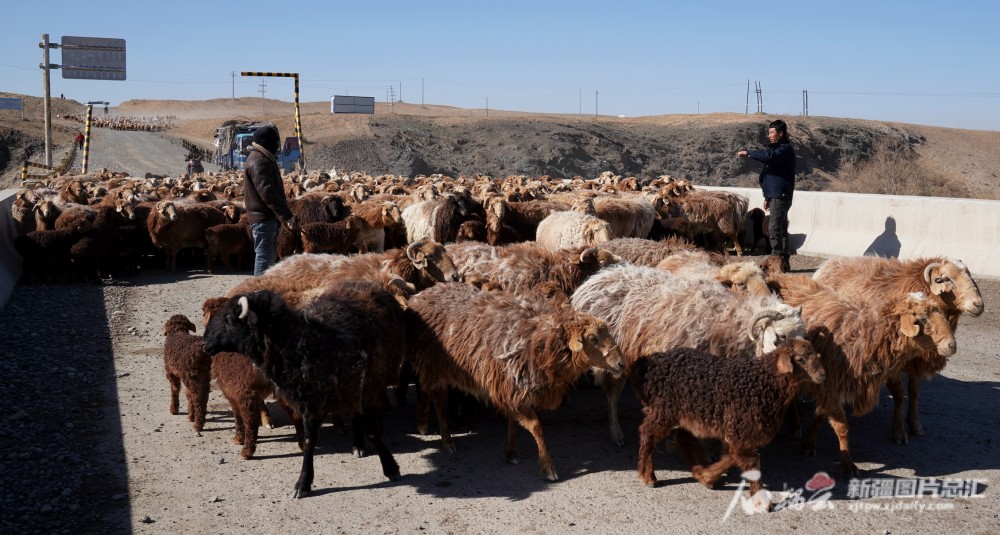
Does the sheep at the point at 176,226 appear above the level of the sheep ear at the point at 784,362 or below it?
above

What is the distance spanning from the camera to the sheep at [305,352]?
5355 millimetres

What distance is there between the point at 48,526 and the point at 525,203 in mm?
9814

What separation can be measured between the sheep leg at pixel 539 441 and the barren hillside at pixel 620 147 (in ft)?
127

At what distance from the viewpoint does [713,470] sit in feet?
17.9

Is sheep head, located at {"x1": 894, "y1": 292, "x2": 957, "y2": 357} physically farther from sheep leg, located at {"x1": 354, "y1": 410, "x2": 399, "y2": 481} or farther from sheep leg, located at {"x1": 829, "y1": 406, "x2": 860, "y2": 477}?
sheep leg, located at {"x1": 354, "y1": 410, "x2": 399, "y2": 481}

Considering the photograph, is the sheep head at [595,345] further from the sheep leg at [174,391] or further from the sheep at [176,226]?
the sheep at [176,226]

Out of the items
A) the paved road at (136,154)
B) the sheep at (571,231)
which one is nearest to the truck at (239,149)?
the paved road at (136,154)

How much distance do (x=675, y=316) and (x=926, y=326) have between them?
1.69m

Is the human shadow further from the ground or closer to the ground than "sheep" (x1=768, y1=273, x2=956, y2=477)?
further from the ground

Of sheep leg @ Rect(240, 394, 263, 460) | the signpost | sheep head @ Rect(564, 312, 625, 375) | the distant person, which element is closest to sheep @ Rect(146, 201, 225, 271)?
the distant person

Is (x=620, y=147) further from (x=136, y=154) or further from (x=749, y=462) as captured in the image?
(x=749, y=462)

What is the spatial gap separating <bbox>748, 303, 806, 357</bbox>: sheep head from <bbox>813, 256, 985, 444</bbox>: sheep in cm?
87

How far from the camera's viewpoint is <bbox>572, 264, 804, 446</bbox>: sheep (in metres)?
5.86

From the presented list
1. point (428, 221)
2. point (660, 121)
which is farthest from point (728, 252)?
point (660, 121)
